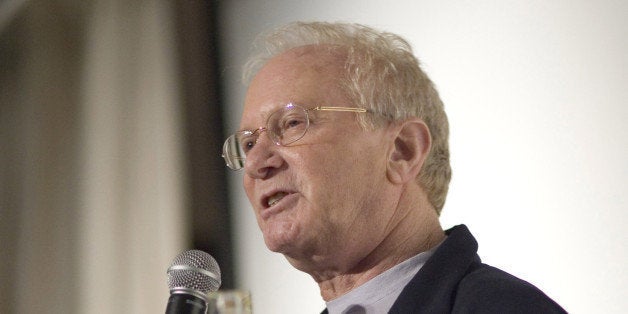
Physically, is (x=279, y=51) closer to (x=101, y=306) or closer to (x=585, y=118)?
(x=585, y=118)

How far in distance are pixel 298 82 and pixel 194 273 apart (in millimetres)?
499

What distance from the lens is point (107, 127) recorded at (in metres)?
3.49

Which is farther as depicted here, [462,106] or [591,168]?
[462,106]

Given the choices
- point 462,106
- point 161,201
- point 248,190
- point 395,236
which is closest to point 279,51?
point 248,190

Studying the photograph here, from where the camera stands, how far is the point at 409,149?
5.52ft

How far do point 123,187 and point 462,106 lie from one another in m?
1.65

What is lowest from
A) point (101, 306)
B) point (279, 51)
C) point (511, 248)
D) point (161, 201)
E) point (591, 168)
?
point (101, 306)

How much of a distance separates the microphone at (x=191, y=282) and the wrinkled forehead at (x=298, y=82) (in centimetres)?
37

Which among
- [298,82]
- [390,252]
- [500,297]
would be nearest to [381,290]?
[390,252]

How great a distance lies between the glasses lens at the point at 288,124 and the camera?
160cm

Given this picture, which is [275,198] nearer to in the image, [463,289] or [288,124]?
[288,124]

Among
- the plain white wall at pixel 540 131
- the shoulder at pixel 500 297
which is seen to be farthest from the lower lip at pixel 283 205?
the plain white wall at pixel 540 131

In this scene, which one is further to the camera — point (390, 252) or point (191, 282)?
point (390, 252)

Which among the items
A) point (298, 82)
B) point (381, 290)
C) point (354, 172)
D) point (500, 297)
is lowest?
point (381, 290)
